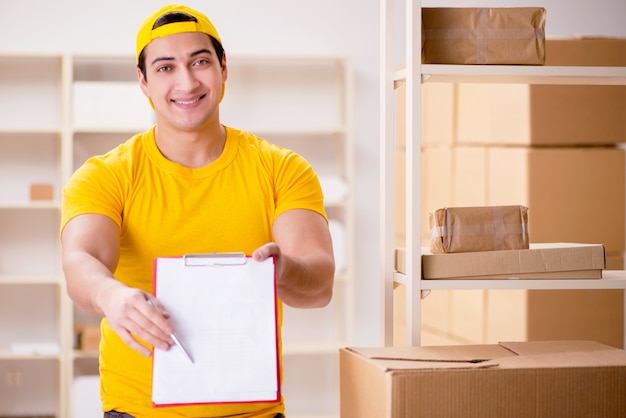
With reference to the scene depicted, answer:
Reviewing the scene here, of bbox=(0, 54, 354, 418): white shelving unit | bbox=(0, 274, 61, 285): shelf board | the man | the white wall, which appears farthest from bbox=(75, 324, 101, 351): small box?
the man

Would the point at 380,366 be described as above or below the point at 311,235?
below

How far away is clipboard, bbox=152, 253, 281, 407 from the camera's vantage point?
1.32 m

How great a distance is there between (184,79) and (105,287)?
19.4 inches

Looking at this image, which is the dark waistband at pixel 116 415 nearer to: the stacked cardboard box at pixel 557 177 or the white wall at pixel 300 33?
the stacked cardboard box at pixel 557 177

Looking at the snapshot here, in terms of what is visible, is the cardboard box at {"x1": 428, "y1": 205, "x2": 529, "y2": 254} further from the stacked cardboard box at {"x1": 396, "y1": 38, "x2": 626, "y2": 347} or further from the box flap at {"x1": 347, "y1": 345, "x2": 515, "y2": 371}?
the stacked cardboard box at {"x1": 396, "y1": 38, "x2": 626, "y2": 347}

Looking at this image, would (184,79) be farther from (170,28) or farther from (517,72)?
(517,72)

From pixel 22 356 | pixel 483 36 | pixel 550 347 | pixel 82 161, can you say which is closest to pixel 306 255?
pixel 550 347

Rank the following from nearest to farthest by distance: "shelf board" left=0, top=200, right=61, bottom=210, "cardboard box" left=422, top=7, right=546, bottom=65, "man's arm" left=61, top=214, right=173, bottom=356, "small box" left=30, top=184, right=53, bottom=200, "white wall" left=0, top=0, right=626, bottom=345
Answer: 1. "man's arm" left=61, top=214, right=173, bottom=356
2. "cardboard box" left=422, top=7, right=546, bottom=65
3. "shelf board" left=0, top=200, right=61, bottom=210
4. "small box" left=30, top=184, right=53, bottom=200
5. "white wall" left=0, top=0, right=626, bottom=345

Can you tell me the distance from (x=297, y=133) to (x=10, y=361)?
191 centimetres

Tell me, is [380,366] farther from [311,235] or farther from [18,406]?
[18,406]

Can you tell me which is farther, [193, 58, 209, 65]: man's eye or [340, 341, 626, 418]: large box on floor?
[193, 58, 209, 65]: man's eye

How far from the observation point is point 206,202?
1673mm

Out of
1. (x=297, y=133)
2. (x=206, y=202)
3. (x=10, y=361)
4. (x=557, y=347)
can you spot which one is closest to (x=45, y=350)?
(x=10, y=361)

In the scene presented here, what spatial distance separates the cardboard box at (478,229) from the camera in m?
1.76
